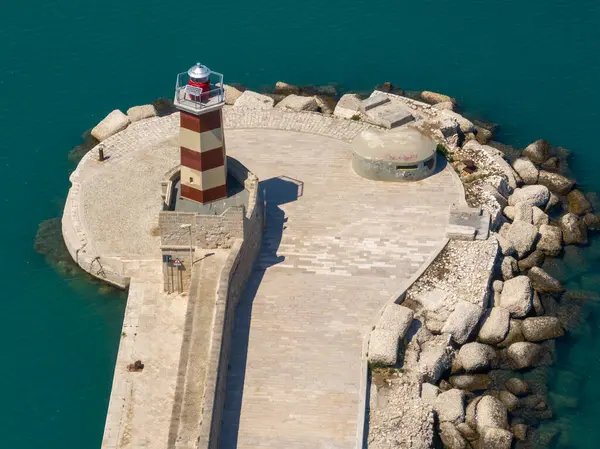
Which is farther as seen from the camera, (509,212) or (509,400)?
(509,212)

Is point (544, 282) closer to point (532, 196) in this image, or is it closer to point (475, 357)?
point (532, 196)

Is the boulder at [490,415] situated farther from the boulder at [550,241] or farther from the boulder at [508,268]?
the boulder at [550,241]

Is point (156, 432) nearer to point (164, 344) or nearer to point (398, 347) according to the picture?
point (164, 344)

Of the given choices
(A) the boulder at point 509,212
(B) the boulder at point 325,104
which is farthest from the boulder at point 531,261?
(B) the boulder at point 325,104

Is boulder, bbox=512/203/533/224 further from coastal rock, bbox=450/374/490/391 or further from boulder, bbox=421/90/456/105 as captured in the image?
boulder, bbox=421/90/456/105

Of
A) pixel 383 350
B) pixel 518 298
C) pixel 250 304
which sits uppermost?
pixel 518 298

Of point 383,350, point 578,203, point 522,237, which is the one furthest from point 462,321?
point 578,203

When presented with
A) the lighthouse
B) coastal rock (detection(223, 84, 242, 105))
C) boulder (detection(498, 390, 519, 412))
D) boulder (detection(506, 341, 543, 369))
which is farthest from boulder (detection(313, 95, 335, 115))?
boulder (detection(498, 390, 519, 412))

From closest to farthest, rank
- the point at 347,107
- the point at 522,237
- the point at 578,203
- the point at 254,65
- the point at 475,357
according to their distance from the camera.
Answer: the point at 475,357 → the point at 522,237 → the point at 578,203 → the point at 347,107 → the point at 254,65
